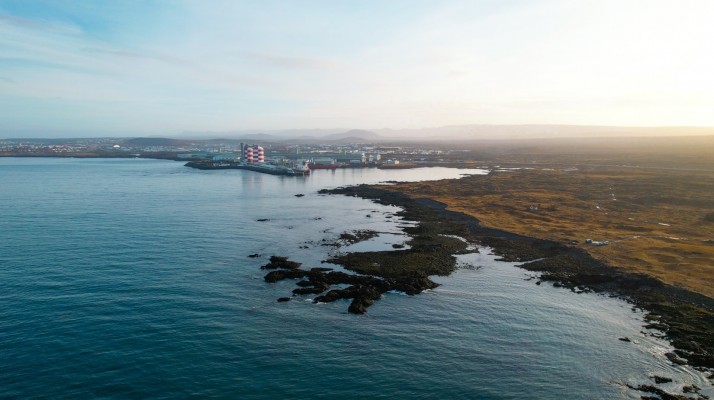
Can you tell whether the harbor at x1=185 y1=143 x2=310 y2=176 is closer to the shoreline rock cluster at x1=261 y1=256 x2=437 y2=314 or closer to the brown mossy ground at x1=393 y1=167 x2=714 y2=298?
the brown mossy ground at x1=393 y1=167 x2=714 y2=298

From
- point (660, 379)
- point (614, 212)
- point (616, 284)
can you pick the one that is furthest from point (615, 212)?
point (660, 379)

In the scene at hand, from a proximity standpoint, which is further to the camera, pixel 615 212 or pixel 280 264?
pixel 615 212

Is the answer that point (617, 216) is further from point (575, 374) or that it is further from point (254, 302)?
point (254, 302)

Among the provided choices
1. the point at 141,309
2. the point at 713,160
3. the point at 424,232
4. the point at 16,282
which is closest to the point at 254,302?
the point at 141,309

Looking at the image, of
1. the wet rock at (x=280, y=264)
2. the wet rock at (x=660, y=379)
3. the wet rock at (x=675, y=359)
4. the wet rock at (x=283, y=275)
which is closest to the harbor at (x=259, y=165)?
the wet rock at (x=280, y=264)

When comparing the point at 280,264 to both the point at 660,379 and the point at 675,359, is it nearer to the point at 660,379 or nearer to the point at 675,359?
the point at 660,379

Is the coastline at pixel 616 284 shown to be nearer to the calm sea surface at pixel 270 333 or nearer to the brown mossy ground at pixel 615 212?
the calm sea surface at pixel 270 333

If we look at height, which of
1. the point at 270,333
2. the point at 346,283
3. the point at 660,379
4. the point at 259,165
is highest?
the point at 259,165
